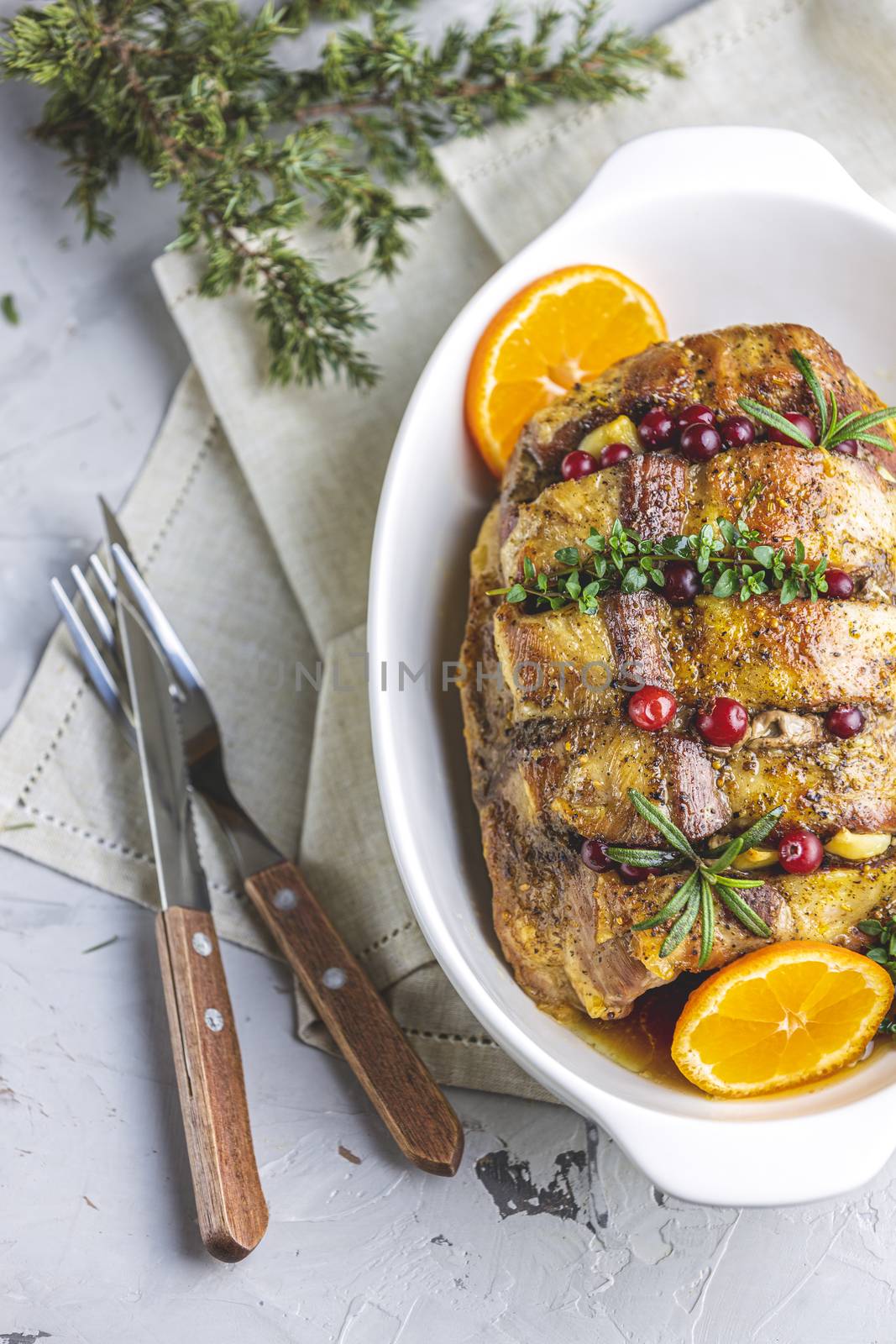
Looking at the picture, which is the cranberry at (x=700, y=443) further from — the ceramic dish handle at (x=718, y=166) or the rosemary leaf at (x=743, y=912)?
the rosemary leaf at (x=743, y=912)

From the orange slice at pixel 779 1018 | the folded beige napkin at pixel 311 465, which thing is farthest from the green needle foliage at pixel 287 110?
the orange slice at pixel 779 1018

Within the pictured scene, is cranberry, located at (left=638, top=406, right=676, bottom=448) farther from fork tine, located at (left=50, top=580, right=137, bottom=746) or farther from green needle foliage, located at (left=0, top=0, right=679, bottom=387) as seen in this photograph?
fork tine, located at (left=50, top=580, right=137, bottom=746)

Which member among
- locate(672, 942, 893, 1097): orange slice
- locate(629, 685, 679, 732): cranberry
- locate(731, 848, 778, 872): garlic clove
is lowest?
locate(672, 942, 893, 1097): orange slice

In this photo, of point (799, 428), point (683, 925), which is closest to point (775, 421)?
point (799, 428)

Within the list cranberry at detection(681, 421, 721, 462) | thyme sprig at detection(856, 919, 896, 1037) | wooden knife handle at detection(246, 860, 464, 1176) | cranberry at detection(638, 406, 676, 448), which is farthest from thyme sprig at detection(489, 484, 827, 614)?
wooden knife handle at detection(246, 860, 464, 1176)

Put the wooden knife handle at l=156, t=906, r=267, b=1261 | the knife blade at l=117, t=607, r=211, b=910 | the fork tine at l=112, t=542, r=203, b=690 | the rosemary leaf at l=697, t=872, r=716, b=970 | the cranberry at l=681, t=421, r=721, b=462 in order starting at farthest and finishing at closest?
the fork tine at l=112, t=542, r=203, b=690, the knife blade at l=117, t=607, r=211, b=910, the wooden knife handle at l=156, t=906, r=267, b=1261, the cranberry at l=681, t=421, r=721, b=462, the rosemary leaf at l=697, t=872, r=716, b=970

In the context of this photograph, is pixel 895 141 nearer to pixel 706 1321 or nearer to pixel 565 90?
pixel 565 90

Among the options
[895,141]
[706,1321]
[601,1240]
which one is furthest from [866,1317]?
[895,141]
